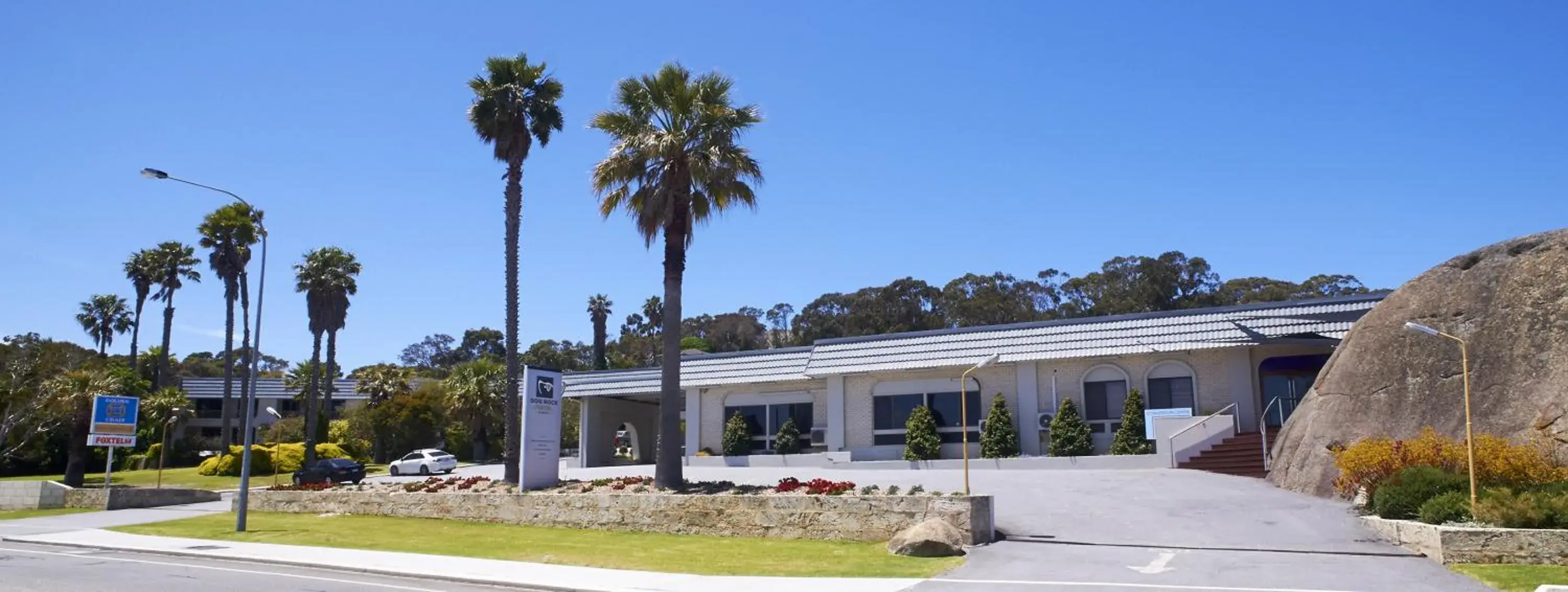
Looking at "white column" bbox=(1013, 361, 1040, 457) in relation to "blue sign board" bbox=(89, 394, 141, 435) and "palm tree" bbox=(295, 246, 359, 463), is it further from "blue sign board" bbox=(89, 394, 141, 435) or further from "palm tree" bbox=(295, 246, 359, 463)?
"palm tree" bbox=(295, 246, 359, 463)

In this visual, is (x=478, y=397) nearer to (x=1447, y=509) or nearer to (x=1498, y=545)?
(x=1447, y=509)

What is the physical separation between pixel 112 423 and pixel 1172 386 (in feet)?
111

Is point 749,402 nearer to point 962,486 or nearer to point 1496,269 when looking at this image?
point 962,486

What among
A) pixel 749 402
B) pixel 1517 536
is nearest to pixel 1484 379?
pixel 1517 536

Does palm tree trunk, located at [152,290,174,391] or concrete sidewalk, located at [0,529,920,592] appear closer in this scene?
concrete sidewalk, located at [0,529,920,592]

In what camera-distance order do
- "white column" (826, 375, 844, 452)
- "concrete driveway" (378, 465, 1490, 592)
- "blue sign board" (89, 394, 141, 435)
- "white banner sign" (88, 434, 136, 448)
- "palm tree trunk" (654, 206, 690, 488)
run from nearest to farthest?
"concrete driveway" (378, 465, 1490, 592), "palm tree trunk" (654, 206, 690, 488), "white banner sign" (88, 434, 136, 448), "blue sign board" (89, 394, 141, 435), "white column" (826, 375, 844, 452)

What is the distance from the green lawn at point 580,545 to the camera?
1658cm

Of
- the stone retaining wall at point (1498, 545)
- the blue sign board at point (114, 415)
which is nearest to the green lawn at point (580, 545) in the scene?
the stone retaining wall at point (1498, 545)

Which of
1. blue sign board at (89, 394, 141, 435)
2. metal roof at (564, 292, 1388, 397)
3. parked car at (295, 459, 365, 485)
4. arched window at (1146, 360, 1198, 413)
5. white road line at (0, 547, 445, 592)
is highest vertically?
metal roof at (564, 292, 1388, 397)

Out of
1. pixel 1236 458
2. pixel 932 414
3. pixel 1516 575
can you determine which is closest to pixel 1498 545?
pixel 1516 575

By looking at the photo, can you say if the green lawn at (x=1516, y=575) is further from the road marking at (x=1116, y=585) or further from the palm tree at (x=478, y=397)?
the palm tree at (x=478, y=397)

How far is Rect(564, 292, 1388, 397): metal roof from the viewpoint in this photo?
3075cm

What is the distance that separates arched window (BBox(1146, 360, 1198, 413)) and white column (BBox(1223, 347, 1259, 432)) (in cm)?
107

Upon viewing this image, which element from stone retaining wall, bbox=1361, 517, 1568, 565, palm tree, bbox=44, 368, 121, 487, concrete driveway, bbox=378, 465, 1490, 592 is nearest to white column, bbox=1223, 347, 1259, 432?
concrete driveway, bbox=378, 465, 1490, 592
